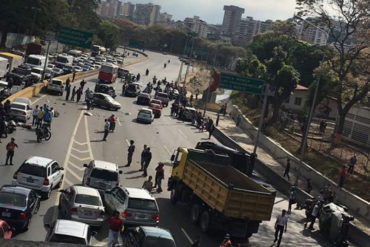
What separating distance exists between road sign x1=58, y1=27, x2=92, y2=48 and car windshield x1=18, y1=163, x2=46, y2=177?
3920cm

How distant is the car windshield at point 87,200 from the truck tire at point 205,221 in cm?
450

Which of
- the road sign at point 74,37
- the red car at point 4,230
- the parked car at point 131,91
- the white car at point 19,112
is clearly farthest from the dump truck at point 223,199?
the parked car at point 131,91

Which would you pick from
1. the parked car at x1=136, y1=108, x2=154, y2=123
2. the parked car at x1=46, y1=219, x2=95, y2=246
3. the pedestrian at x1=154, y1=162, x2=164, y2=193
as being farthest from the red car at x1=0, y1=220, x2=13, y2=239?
the parked car at x1=136, y1=108, x2=154, y2=123

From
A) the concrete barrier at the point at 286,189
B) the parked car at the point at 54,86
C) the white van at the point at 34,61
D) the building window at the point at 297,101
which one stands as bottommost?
the concrete barrier at the point at 286,189

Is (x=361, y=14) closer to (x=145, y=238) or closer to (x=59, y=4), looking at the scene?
(x=145, y=238)

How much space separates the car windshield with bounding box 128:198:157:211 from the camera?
1953 centimetres

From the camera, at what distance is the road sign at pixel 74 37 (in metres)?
59.2

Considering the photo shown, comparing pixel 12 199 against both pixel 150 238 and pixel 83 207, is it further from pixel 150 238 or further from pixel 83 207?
pixel 150 238

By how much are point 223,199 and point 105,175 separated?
219 inches

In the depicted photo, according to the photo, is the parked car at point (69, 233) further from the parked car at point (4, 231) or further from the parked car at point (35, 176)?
the parked car at point (35, 176)

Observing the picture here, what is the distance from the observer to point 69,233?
1421 cm

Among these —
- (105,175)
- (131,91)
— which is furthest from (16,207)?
(131,91)

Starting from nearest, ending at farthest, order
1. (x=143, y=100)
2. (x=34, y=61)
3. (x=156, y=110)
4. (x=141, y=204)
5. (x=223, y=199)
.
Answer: (x=141, y=204) < (x=223, y=199) < (x=156, y=110) < (x=143, y=100) < (x=34, y=61)

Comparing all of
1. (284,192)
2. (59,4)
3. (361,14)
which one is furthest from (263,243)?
(59,4)
